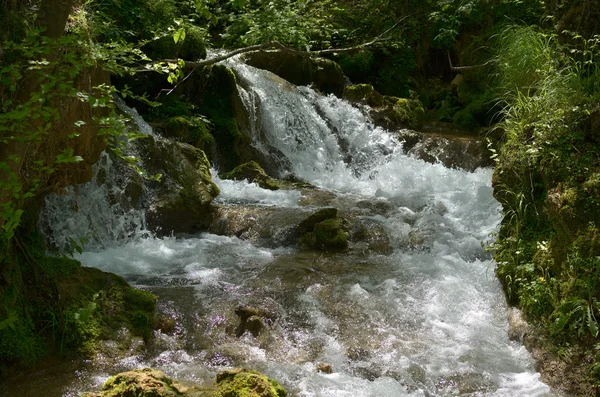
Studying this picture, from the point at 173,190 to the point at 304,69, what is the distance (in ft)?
23.6

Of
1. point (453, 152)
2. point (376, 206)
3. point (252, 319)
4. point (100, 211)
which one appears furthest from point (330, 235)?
point (453, 152)

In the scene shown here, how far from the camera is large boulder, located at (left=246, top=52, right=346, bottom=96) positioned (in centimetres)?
1437

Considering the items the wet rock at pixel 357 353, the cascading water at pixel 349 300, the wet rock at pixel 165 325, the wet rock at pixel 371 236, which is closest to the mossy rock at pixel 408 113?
the cascading water at pixel 349 300

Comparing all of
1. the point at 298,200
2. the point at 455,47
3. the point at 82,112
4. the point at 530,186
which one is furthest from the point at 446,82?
the point at 82,112

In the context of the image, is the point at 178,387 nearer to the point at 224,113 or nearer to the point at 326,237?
the point at 326,237

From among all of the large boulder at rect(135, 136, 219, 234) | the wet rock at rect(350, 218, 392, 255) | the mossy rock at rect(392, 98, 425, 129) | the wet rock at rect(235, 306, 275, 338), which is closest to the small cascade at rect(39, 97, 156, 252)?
the large boulder at rect(135, 136, 219, 234)

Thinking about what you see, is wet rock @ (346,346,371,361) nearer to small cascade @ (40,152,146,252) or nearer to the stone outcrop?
the stone outcrop

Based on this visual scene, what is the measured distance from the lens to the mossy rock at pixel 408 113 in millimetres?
14164

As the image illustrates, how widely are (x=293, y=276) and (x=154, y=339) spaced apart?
2.08m

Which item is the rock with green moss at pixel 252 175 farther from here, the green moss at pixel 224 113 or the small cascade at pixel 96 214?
the small cascade at pixel 96 214

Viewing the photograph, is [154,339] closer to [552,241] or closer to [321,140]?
[552,241]

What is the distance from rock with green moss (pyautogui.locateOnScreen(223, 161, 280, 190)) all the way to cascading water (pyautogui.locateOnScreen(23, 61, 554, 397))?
0.25 m

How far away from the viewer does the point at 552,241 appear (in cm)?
529

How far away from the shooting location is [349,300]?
19.9 feet
